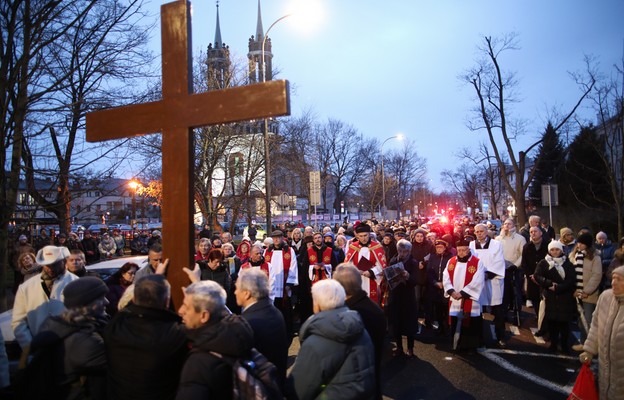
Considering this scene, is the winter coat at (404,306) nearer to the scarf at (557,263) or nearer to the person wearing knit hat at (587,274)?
the scarf at (557,263)

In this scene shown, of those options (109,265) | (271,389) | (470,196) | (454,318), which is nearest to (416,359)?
(454,318)

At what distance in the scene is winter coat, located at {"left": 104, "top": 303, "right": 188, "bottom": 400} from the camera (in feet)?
8.89

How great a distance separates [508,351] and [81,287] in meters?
7.16

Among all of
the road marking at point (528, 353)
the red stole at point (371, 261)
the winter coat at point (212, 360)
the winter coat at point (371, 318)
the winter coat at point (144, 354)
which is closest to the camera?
the winter coat at point (212, 360)

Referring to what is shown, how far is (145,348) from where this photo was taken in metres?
2.70

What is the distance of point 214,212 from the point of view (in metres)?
19.8

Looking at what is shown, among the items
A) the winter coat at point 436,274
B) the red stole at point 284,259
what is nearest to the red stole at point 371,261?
the red stole at point 284,259

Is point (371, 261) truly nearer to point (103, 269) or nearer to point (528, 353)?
point (528, 353)

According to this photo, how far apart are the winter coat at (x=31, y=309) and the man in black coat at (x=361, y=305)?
2476 mm

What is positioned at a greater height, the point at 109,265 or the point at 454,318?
the point at 109,265

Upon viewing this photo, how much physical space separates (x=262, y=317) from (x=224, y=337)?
0.77 metres

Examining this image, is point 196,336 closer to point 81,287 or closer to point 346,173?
point 81,287

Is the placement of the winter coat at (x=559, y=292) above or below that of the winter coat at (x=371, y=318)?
below

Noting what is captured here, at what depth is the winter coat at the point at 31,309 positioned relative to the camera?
430cm
